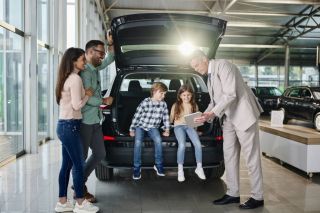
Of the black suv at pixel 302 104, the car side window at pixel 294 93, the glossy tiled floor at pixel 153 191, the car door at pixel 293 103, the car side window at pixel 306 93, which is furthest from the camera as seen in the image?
the car side window at pixel 294 93

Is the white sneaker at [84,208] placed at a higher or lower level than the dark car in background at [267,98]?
lower

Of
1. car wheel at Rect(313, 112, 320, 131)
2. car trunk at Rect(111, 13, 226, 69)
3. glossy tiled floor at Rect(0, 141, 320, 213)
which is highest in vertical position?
car trunk at Rect(111, 13, 226, 69)

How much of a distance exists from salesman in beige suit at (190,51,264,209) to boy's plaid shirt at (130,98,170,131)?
0.55 meters

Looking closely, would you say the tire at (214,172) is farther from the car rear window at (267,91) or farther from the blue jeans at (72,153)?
the car rear window at (267,91)

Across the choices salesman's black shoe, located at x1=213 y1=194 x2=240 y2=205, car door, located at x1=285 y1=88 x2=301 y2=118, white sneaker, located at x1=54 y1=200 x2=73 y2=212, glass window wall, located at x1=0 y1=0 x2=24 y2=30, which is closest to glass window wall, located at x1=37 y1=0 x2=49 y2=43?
glass window wall, located at x1=0 y1=0 x2=24 y2=30

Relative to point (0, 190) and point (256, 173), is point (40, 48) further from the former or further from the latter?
point (256, 173)

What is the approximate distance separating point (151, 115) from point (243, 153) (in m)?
1.01

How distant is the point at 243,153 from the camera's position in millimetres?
3562

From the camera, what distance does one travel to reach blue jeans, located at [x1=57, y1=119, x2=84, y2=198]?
3059mm

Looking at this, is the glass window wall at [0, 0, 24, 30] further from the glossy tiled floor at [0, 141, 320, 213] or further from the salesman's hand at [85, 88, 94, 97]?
the salesman's hand at [85, 88, 94, 97]

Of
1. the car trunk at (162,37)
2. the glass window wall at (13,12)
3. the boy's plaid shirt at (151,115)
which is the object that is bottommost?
the boy's plaid shirt at (151,115)

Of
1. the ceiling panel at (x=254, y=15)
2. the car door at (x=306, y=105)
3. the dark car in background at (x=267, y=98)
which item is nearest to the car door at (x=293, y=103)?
the car door at (x=306, y=105)

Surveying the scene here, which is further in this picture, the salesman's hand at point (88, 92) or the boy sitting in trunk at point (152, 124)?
the boy sitting in trunk at point (152, 124)

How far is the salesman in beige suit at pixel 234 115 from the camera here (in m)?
3.41
